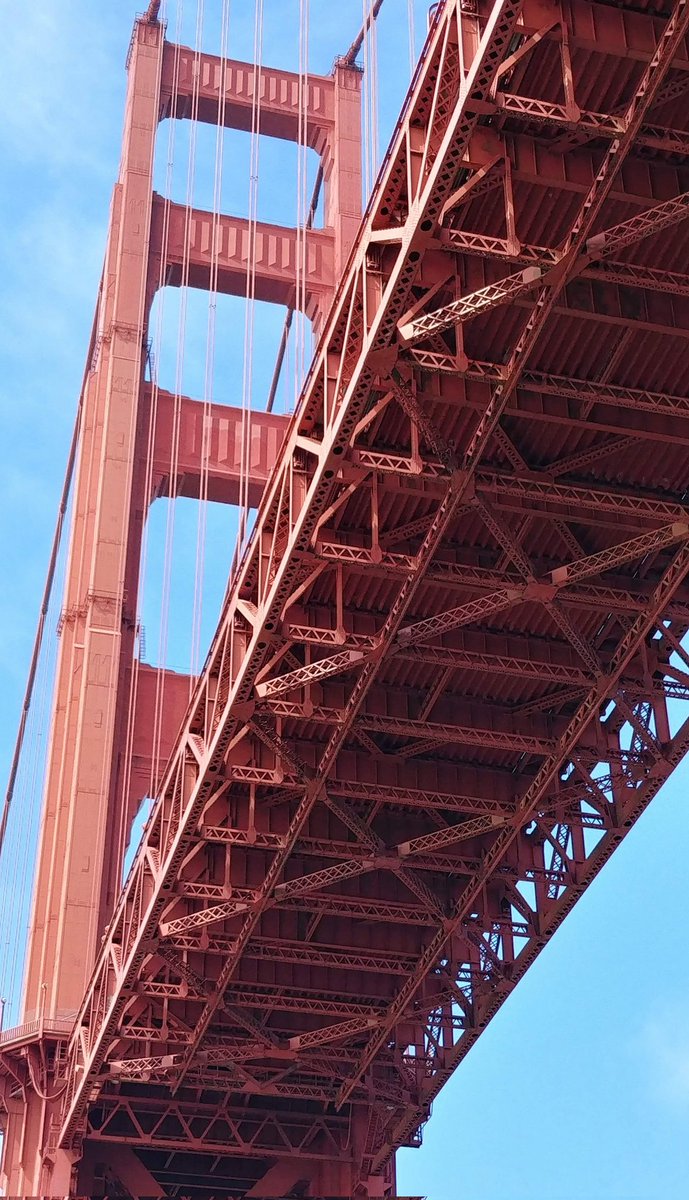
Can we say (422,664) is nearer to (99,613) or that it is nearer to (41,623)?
(99,613)

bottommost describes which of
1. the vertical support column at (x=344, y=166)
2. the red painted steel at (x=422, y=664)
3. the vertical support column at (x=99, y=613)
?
the red painted steel at (x=422, y=664)

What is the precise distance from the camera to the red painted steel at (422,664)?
23.7m

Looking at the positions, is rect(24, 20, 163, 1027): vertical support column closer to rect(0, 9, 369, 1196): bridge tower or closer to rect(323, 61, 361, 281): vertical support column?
rect(0, 9, 369, 1196): bridge tower

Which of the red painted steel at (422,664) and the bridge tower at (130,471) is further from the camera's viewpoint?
the bridge tower at (130,471)

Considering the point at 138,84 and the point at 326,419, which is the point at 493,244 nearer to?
the point at 326,419

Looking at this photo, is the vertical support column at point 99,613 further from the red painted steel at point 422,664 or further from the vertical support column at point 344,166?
the vertical support column at point 344,166

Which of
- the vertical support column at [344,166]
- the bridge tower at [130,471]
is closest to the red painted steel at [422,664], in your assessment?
the bridge tower at [130,471]

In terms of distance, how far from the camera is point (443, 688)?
33281 millimetres

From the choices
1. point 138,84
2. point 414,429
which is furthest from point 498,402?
point 138,84

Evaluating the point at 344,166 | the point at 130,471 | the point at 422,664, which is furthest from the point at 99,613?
the point at 422,664

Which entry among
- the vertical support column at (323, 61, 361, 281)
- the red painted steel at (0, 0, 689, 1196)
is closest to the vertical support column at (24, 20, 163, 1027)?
the red painted steel at (0, 0, 689, 1196)

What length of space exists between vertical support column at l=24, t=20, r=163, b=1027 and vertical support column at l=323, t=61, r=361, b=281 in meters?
5.50

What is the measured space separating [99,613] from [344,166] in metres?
16.5

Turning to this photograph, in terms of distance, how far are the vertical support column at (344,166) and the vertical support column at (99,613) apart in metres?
5.50
